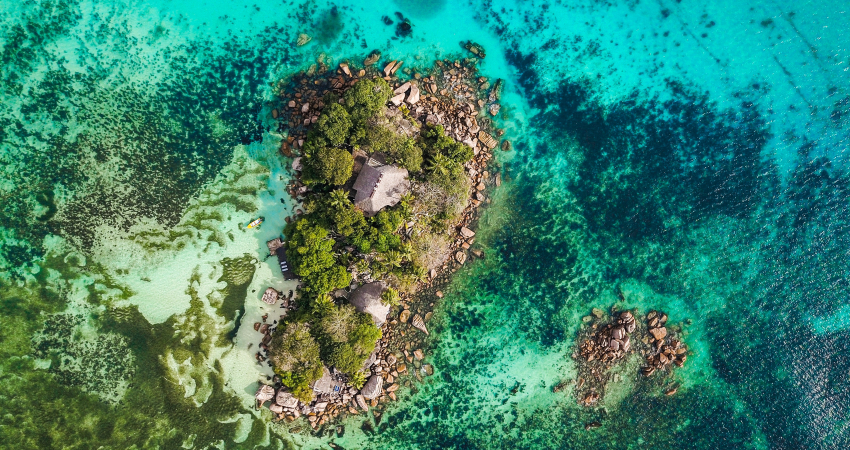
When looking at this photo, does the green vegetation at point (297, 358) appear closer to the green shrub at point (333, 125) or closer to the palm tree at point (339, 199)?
the palm tree at point (339, 199)

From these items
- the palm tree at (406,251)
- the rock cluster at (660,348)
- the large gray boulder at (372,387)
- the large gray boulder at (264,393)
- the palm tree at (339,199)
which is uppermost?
the palm tree at (339,199)

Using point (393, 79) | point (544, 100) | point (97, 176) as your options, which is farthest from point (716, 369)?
point (97, 176)

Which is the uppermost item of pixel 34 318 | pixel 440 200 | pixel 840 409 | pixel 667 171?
pixel 34 318

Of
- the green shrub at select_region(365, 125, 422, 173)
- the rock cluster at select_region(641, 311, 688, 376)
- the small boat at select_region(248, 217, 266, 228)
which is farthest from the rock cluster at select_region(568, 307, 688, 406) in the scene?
the small boat at select_region(248, 217, 266, 228)

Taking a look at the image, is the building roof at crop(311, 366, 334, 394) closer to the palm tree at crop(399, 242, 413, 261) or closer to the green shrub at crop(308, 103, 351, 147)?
the palm tree at crop(399, 242, 413, 261)

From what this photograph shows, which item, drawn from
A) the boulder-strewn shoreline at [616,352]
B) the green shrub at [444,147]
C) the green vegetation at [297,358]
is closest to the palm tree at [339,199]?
the green shrub at [444,147]

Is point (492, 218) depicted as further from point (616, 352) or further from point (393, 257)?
point (616, 352)

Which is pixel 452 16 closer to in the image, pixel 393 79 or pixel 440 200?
pixel 393 79

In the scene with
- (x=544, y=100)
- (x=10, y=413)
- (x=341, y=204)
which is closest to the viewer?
(x=341, y=204)
